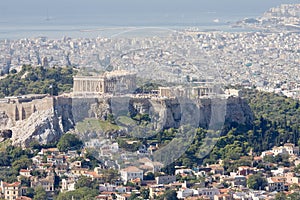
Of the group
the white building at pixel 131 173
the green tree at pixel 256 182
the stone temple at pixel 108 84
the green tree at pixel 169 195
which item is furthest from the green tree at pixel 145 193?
the stone temple at pixel 108 84

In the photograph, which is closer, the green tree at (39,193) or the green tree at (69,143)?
the green tree at (39,193)

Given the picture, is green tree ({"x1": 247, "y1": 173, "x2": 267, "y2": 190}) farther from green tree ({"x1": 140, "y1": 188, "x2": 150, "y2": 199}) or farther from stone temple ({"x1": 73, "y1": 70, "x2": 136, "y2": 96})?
stone temple ({"x1": 73, "y1": 70, "x2": 136, "y2": 96})

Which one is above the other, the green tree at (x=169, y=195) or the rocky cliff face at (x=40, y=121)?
the rocky cliff face at (x=40, y=121)

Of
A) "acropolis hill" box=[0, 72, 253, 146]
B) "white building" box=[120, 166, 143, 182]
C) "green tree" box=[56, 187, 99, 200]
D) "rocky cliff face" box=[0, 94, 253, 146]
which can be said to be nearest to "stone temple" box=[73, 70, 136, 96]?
"acropolis hill" box=[0, 72, 253, 146]

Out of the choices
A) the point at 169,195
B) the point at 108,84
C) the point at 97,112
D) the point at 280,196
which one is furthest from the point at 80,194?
the point at 108,84

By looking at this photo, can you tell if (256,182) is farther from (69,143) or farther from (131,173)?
(69,143)

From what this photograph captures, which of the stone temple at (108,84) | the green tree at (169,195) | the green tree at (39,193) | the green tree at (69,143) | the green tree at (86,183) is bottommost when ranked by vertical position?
the green tree at (39,193)

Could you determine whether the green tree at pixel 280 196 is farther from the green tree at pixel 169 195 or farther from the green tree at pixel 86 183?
the green tree at pixel 86 183

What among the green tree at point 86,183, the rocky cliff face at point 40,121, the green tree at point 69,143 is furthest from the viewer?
the rocky cliff face at point 40,121

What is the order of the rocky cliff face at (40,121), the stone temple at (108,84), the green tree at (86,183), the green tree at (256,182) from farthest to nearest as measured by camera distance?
the stone temple at (108,84)
the rocky cliff face at (40,121)
the green tree at (256,182)
the green tree at (86,183)

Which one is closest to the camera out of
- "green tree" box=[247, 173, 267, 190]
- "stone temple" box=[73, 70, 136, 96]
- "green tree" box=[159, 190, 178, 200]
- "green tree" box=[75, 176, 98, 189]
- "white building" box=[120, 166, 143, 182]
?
"green tree" box=[159, 190, 178, 200]
